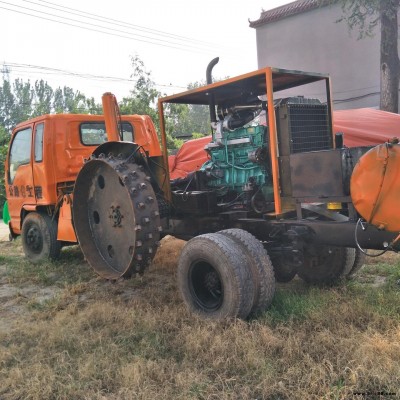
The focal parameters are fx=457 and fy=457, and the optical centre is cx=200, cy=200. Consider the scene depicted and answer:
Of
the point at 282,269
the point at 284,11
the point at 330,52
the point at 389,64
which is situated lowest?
the point at 282,269

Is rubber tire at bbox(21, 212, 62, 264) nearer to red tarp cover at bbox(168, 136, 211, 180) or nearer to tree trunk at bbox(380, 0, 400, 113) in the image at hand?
red tarp cover at bbox(168, 136, 211, 180)

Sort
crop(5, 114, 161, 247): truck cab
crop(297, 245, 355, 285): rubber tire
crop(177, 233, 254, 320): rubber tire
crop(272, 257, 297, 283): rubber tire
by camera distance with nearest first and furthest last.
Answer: crop(177, 233, 254, 320): rubber tire < crop(272, 257, 297, 283): rubber tire < crop(297, 245, 355, 285): rubber tire < crop(5, 114, 161, 247): truck cab

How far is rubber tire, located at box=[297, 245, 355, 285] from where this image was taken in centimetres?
481

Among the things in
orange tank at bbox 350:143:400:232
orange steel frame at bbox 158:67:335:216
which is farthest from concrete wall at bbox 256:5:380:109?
orange tank at bbox 350:143:400:232

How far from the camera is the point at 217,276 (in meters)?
4.11

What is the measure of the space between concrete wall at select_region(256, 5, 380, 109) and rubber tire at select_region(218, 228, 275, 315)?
1165cm

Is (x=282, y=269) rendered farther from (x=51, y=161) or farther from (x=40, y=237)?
(x=40, y=237)

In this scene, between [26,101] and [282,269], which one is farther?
[26,101]

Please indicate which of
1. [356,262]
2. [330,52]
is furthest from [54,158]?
[330,52]

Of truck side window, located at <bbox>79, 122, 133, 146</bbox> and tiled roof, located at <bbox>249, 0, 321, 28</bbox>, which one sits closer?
truck side window, located at <bbox>79, 122, 133, 146</bbox>

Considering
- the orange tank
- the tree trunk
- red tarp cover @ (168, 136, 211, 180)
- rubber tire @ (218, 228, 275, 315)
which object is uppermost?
the tree trunk

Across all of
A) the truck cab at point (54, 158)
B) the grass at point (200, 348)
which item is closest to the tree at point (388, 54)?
the truck cab at point (54, 158)

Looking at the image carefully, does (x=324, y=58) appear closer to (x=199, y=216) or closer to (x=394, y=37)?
(x=394, y=37)

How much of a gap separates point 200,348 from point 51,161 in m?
4.11
